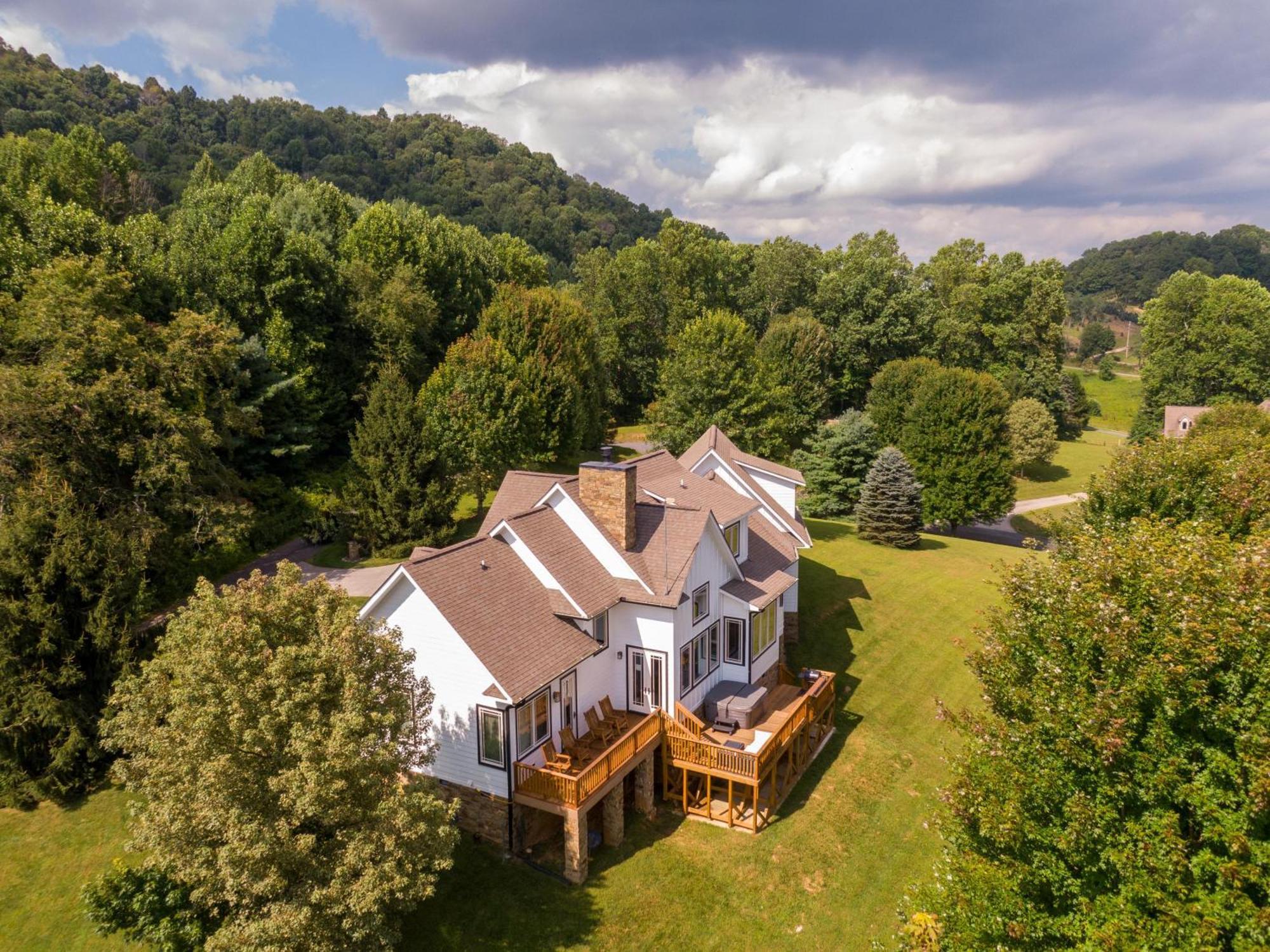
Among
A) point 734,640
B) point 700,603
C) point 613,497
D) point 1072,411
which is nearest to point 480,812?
point 700,603

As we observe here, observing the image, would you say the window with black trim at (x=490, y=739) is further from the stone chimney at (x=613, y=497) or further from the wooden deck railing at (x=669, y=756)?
the stone chimney at (x=613, y=497)

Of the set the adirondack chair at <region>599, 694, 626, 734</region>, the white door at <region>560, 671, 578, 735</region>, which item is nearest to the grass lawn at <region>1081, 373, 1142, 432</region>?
the adirondack chair at <region>599, 694, 626, 734</region>

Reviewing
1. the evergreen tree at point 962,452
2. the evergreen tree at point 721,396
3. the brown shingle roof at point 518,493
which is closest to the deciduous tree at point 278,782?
the brown shingle roof at point 518,493

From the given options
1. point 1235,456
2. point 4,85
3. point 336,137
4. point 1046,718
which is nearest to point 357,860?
point 1046,718

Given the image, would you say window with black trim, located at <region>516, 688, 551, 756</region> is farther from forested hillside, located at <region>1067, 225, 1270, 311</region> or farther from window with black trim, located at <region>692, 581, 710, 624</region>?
forested hillside, located at <region>1067, 225, 1270, 311</region>

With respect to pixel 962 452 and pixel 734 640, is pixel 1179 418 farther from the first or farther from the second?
pixel 734 640

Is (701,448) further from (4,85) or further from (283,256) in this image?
(4,85)
